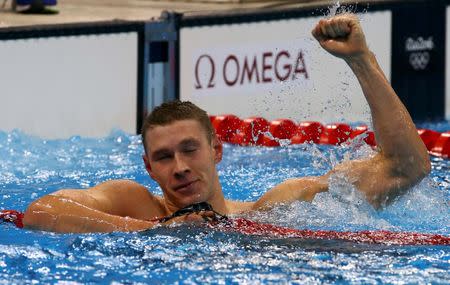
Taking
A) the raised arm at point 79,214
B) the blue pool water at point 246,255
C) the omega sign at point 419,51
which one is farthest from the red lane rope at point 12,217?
the omega sign at point 419,51

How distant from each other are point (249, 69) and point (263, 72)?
0.30 ft

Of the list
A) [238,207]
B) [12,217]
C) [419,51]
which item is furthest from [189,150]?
[419,51]

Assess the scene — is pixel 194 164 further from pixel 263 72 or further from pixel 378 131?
pixel 263 72

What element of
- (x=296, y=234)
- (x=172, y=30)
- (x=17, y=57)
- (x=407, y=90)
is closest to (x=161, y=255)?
(x=296, y=234)

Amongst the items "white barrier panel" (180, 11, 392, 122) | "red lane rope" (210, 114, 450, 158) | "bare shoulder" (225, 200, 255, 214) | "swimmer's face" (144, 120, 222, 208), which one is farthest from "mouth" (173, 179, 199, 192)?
"white barrier panel" (180, 11, 392, 122)

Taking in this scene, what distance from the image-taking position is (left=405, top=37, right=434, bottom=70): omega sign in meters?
7.07

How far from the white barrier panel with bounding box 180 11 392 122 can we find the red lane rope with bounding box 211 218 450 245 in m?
3.23

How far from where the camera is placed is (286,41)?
6.58m

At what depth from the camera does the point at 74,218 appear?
10.2 ft

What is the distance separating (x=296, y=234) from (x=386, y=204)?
0.34m

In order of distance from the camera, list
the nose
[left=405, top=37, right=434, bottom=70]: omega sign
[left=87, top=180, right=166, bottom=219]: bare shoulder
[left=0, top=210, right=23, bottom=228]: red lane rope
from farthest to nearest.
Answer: [left=405, top=37, right=434, bottom=70]: omega sign
[left=0, top=210, right=23, bottom=228]: red lane rope
[left=87, top=180, right=166, bottom=219]: bare shoulder
the nose

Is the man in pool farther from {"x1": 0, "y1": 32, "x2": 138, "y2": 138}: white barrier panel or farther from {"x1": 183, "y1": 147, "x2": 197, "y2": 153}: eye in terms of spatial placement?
{"x1": 0, "y1": 32, "x2": 138, "y2": 138}: white barrier panel

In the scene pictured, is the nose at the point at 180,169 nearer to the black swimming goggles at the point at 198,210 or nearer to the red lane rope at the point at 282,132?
the black swimming goggles at the point at 198,210

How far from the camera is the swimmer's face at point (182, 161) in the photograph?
3.02 m
